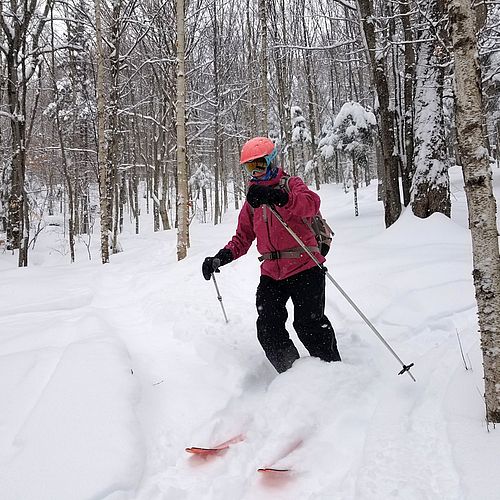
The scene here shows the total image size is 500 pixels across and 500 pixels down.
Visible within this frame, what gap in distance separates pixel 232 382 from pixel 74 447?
1435 millimetres

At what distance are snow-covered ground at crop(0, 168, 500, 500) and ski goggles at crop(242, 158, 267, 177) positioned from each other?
1566 mm

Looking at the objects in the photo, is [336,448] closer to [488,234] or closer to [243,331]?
[488,234]

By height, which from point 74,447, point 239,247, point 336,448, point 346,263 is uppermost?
point 239,247

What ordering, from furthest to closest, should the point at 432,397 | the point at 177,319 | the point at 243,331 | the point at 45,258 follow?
1. the point at 45,258
2. the point at 177,319
3. the point at 243,331
4. the point at 432,397

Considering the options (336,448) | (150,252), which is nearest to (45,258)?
(150,252)

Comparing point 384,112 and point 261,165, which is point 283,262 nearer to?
point 261,165

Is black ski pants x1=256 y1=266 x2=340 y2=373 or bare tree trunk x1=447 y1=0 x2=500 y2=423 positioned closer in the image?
bare tree trunk x1=447 y1=0 x2=500 y2=423

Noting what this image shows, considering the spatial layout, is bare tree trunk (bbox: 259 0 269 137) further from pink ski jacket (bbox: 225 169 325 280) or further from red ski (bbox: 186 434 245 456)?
red ski (bbox: 186 434 245 456)

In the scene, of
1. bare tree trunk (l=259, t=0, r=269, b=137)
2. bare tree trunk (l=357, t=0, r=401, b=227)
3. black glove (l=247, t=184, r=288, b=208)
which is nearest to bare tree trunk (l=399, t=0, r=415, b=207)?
bare tree trunk (l=357, t=0, r=401, b=227)

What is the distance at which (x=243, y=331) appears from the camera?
475 centimetres

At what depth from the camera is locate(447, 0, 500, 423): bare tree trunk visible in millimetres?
2418

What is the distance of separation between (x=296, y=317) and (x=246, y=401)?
30.7 inches

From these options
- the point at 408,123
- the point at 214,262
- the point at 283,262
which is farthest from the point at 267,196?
the point at 408,123

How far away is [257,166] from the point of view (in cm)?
347
